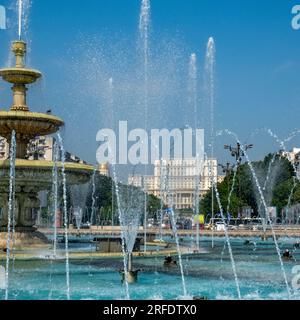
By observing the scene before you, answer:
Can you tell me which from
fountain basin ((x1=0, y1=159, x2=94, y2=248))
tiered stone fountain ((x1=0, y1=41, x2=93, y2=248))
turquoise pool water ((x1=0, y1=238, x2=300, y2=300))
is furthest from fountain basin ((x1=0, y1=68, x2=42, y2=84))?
turquoise pool water ((x1=0, y1=238, x2=300, y2=300))

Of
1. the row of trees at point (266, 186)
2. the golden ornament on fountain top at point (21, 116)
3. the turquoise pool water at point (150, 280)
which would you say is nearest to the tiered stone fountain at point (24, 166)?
the golden ornament on fountain top at point (21, 116)

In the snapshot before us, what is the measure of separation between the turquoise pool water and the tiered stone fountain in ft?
12.9

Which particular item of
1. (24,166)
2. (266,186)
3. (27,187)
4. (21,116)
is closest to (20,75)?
(21,116)

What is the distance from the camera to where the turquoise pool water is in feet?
39.1

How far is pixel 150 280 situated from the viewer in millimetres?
13922

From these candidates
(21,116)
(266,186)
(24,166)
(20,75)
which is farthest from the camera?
(266,186)

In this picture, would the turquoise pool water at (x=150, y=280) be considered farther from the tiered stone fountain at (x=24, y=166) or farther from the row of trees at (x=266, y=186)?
the row of trees at (x=266, y=186)

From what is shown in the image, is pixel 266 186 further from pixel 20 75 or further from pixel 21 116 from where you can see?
pixel 21 116

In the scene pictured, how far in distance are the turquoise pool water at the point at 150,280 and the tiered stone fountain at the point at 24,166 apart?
393 centimetres

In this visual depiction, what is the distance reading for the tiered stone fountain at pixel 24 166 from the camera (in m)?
20.8

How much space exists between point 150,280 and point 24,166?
8.08 meters

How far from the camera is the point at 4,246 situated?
2116cm
